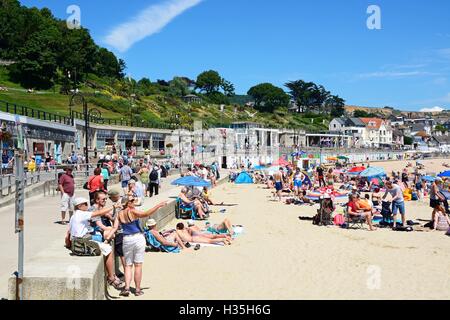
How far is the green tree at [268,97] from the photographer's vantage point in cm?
15012

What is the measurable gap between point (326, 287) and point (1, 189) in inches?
427

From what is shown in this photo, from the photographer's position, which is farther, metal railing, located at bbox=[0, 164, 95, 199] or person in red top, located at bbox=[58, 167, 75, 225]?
metal railing, located at bbox=[0, 164, 95, 199]

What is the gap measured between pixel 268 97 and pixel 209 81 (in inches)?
750

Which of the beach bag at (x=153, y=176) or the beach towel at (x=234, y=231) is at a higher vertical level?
the beach bag at (x=153, y=176)

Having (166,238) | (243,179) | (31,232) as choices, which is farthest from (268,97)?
(31,232)

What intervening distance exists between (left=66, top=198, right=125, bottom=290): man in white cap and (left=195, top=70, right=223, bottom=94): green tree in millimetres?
144695

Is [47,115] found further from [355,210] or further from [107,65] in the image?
[107,65]

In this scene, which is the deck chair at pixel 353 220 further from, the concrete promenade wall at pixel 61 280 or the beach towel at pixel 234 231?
the concrete promenade wall at pixel 61 280

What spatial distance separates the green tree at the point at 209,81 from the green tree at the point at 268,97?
11487 millimetres

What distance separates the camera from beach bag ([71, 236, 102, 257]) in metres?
6.45

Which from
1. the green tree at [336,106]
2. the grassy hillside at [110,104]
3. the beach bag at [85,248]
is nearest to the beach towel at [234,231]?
the beach bag at [85,248]

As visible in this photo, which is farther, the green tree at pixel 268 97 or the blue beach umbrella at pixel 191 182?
the green tree at pixel 268 97

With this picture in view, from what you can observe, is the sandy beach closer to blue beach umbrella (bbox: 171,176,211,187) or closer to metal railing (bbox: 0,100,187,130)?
blue beach umbrella (bbox: 171,176,211,187)

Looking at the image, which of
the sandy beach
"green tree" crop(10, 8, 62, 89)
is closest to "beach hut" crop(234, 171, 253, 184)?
the sandy beach
